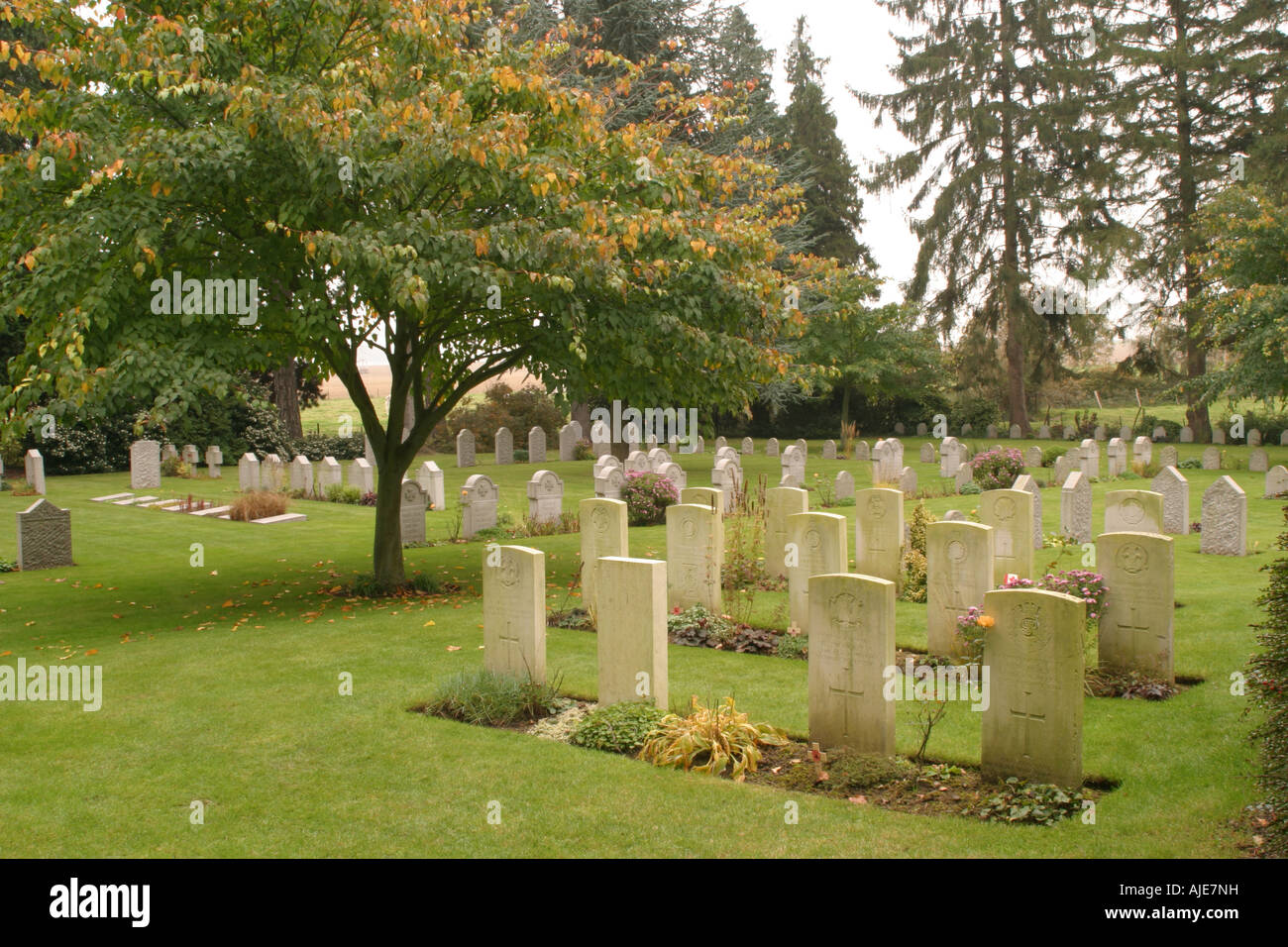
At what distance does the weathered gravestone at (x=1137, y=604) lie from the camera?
7676mm

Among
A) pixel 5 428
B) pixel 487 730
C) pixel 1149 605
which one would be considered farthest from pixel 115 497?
pixel 1149 605

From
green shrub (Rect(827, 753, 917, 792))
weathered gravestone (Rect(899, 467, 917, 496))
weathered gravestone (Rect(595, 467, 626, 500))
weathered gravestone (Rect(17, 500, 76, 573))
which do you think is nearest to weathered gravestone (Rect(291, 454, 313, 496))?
weathered gravestone (Rect(595, 467, 626, 500))

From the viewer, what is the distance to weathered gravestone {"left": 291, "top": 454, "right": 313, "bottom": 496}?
2389 cm

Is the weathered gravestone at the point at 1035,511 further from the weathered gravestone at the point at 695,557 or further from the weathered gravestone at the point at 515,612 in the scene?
the weathered gravestone at the point at 515,612

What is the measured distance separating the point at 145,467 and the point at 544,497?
12.8 m

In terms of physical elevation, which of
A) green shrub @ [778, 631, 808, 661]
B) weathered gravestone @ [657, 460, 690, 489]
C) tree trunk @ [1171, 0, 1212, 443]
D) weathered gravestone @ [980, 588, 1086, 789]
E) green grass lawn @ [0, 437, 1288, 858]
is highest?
tree trunk @ [1171, 0, 1212, 443]

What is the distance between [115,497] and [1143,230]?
117 feet

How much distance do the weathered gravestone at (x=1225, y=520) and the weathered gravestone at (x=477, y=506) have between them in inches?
453

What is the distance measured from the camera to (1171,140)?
1378 inches

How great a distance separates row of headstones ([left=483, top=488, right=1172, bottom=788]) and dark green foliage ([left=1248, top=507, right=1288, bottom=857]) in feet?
2.97

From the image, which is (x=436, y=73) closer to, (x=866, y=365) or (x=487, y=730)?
(x=487, y=730)

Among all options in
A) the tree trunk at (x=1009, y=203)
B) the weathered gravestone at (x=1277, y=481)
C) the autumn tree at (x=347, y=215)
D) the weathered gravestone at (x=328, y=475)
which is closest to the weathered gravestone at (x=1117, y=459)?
the weathered gravestone at (x=1277, y=481)

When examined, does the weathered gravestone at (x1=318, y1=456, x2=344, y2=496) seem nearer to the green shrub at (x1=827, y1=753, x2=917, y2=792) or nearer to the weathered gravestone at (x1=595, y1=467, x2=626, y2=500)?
the weathered gravestone at (x1=595, y1=467, x2=626, y2=500)

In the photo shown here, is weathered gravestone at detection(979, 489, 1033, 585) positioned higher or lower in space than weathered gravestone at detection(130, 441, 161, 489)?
lower
